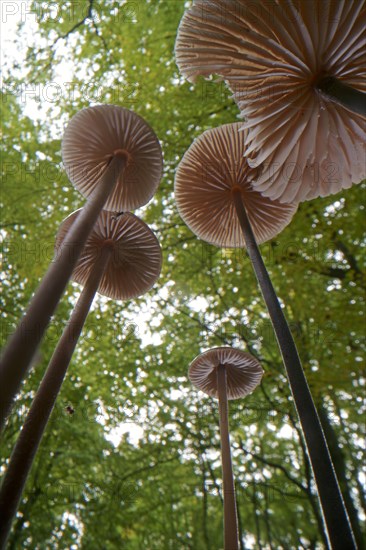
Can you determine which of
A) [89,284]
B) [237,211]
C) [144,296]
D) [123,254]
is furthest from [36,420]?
[144,296]

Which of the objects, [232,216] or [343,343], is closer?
[232,216]

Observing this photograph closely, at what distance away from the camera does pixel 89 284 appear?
1679mm

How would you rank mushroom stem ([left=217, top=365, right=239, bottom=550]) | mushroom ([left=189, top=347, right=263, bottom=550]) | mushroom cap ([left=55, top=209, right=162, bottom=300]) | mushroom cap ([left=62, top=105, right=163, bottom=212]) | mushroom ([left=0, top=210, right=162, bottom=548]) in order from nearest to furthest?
mushroom ([left=0, top=210, right=162, bottom=548]) < mushroom stem ([left=217, top=365, right=239, bottom=550]) < mushroom ([left=189, top=347, right=263, bottom=550]) < mushroom cap ([left=62, top=105, right=163, bottom=212]) < mushroom cap ([left=55, top=209, right=162, bottom=300])

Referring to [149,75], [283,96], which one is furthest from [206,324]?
[283,96]

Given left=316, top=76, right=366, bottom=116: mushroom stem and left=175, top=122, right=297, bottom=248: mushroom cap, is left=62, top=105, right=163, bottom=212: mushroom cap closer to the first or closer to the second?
left=175, top=122, right=297, bottom=248: mushroom cap

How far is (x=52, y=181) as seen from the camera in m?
4.02

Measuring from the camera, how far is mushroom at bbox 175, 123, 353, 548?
1.22 m

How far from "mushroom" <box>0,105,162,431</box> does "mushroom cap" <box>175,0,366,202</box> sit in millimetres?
358

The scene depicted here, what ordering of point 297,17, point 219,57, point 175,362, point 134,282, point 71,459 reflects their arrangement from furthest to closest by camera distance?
point 71,459 < point 175,362 < point 134,282 < point 219,57 < point 297,17

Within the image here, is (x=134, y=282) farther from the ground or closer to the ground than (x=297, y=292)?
closer to the ground

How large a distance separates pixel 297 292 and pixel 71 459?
3335 mm

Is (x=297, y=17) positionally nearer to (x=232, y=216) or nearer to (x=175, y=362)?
(x=232, y=216)

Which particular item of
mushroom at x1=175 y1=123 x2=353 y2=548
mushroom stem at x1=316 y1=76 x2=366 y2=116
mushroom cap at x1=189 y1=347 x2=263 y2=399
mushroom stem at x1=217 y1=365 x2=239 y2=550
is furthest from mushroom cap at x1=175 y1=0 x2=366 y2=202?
mushroom stem at x1=217 y1=365 x2=239 y2=550

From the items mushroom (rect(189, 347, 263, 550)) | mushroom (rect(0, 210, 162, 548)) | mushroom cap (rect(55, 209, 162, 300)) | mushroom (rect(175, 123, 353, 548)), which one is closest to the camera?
mushroom (rect(0, 210, 162, 548))
